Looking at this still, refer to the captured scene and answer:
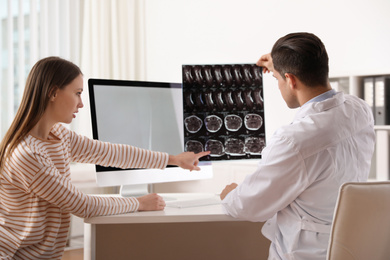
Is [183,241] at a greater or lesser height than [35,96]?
lesser

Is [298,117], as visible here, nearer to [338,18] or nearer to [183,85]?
[183,85]

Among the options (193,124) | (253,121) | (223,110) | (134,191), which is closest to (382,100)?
(253,121)

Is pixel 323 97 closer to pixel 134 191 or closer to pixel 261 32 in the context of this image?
pixel 134 191

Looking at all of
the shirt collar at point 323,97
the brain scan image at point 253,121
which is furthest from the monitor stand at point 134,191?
the shirt collar at point 323,97

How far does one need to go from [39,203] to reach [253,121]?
104 centimetres

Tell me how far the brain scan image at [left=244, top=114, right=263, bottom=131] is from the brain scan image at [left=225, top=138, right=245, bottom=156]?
8cm

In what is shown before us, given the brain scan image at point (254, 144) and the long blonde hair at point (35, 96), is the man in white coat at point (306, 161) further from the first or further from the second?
the long blonde hair at point (35, 96)

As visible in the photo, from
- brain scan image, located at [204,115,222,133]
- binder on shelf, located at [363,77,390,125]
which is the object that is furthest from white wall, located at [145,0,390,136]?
brain scan image, located at [204,115,222,133]

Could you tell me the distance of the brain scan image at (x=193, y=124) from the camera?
7.37 feet

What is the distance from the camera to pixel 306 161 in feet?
4.82

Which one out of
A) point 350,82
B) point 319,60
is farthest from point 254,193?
point 350,82

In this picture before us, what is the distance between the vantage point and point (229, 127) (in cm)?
224

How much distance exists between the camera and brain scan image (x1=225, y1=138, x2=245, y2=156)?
2.25 m

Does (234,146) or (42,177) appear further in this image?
(234,146)
